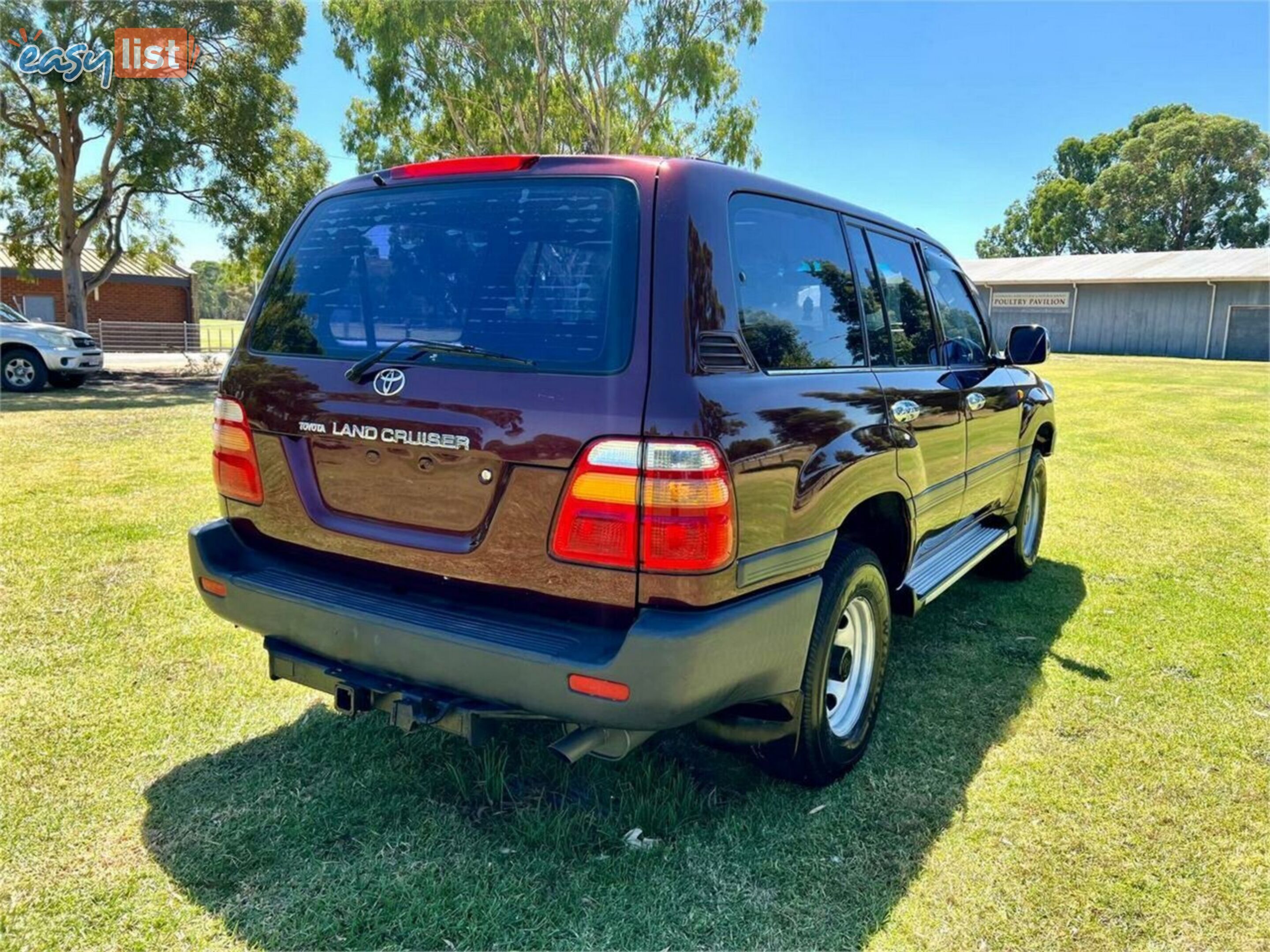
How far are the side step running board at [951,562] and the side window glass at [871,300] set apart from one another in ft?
2.94

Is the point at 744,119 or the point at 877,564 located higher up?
the point at 744,119

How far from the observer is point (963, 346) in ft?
14.2

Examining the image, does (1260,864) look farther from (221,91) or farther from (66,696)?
(221,91)

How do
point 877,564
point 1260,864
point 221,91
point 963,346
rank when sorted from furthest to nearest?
point 221,91 → point 963,346 → point 877,564 → point 1260,864

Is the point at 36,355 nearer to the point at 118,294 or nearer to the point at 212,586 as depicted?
the point at 212,586

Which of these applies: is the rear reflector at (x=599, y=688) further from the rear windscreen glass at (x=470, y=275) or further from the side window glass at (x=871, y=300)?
the side window glass at (x=871, y=300)

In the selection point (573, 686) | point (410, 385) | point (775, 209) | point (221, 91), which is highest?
point (221, 91)

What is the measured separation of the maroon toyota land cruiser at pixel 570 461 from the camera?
7.15ft

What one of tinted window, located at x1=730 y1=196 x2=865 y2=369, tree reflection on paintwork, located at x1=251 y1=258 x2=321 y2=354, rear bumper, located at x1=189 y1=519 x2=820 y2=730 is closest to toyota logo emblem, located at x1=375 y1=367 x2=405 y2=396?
tree reflection on paintwork, located at x1=251 y1=258 x2=321 y2=354

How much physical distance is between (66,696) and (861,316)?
355 centimetres

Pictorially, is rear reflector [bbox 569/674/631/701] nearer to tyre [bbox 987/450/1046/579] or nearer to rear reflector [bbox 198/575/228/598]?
rear reflector [bbox 198/575/228/598]

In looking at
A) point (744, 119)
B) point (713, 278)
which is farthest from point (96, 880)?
point (744, 119)

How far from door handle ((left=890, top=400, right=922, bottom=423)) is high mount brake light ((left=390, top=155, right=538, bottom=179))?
5.10 ft

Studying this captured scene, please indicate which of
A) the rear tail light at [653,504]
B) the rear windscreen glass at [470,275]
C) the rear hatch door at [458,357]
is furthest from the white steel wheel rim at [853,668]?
the rear windscreen glass at [470,275]
